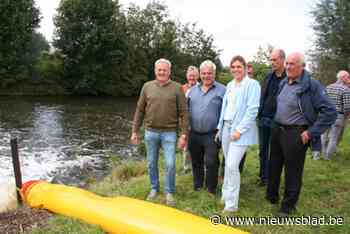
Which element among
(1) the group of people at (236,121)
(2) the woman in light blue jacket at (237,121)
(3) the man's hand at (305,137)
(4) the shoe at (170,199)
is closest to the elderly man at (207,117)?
(1) the group of people at (236,121)

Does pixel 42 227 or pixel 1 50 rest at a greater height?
pixel 1 50

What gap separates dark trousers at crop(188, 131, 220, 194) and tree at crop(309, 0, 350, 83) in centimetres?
1525

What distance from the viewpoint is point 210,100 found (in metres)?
5.18

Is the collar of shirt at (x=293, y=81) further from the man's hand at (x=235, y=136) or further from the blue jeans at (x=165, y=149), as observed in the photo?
the blue jeans at (x=165, y=149)

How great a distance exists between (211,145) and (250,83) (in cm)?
107

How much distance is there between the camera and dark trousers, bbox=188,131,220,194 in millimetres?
5238

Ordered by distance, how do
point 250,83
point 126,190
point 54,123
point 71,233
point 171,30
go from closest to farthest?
point 71,233 → point 250,83 → point 126,190 → point 54,123 → point 171,30

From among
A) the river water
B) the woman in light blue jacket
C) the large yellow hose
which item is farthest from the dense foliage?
the woman in light blue jacket

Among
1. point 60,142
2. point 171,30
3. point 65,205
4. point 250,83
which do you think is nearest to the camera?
point 250,83

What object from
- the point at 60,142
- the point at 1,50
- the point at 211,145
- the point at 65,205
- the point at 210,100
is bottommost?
the point at 60,142

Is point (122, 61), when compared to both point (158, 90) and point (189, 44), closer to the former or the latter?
point (189, 44)

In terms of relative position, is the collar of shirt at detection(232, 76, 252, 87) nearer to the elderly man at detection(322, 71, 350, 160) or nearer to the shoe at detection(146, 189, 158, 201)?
the shoe at detection(146, 189, 158, 201)

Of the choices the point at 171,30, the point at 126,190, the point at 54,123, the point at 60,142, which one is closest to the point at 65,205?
the point at 126,190

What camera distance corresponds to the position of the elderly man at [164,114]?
507cm
